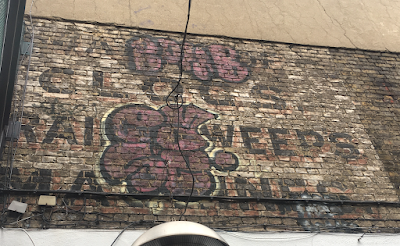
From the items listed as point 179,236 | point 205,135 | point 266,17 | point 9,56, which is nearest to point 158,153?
point 205,135

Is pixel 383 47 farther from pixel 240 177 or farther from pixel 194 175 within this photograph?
pixel 194 175

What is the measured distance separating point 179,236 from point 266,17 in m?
4.68

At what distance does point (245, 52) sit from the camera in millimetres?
5223

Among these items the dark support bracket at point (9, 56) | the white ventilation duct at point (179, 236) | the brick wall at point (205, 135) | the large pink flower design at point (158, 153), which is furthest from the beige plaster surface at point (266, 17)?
the white ventilation duct at point (179, 236)

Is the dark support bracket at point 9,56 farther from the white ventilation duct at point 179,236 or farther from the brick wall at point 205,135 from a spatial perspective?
the white ventilation duct at point 179,236

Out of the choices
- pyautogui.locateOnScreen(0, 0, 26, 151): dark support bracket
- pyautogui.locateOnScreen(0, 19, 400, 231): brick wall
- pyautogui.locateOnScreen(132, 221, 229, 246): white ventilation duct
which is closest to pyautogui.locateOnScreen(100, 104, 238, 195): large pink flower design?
pyautogui.locateOnScreen(0, 19, 400, 231): brick wall

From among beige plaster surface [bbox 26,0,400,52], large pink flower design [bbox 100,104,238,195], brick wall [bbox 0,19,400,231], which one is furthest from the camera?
beige plaster surface [bbox 26,0,400,52]

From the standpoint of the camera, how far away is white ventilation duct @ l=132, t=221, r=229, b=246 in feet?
5.66

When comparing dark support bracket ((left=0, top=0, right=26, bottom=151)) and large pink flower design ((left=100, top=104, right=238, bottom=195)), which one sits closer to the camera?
dark support bracket ((left=0, top=0, right=26, bottom=151))

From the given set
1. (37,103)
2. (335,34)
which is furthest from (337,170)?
(37,103)

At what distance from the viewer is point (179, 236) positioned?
1.76 meters

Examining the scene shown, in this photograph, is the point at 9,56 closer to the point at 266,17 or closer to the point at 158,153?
the point at 158,153

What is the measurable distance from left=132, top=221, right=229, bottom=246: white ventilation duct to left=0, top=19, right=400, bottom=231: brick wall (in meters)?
1.86

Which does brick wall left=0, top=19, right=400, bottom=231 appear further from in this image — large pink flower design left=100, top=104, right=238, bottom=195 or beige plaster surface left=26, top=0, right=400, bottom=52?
beige plaster surface left=26, top=0, right=400, bottom=52
